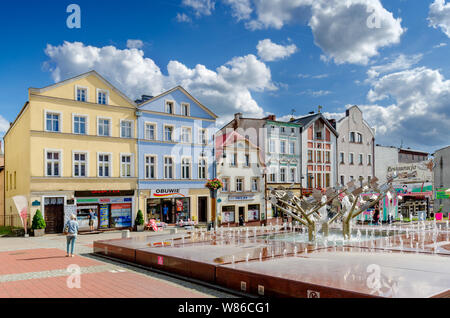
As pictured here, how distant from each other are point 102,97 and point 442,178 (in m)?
35.1

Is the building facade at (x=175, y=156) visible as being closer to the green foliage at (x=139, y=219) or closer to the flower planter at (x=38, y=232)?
the green foliage at (x=139, y=219)

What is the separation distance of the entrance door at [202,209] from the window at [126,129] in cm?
907

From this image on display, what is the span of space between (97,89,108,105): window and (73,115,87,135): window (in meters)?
2.00

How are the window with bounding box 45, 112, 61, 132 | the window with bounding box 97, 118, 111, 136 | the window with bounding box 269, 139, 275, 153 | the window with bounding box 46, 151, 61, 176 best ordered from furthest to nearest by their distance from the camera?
the window with bounding box 269, 139, 275, 153 → the window with bounding box 97, 118, 111, 136 → the window with bounding box 45, 112, 61, 132 → the window with bounding box 46, 151, 61, 176

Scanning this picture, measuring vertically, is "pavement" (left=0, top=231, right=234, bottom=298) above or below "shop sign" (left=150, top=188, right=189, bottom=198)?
below

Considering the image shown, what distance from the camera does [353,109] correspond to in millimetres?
50344

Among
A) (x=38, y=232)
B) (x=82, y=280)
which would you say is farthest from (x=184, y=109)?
(x=82, y=280)

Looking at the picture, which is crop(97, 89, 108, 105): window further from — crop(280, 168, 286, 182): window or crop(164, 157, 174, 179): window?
crop(280, 168, 286, 182): window

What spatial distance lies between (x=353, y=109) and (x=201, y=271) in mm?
43554

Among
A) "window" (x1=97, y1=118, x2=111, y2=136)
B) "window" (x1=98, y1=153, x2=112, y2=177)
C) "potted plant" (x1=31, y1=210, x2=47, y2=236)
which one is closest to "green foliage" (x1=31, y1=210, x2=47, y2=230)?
"potted plant" (x1=31, y1=210, x2=47, y2=236)

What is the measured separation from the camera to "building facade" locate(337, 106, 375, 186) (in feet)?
161

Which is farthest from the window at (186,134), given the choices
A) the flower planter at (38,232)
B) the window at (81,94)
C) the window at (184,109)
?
the flower planter at (38,232)

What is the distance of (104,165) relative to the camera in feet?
104
